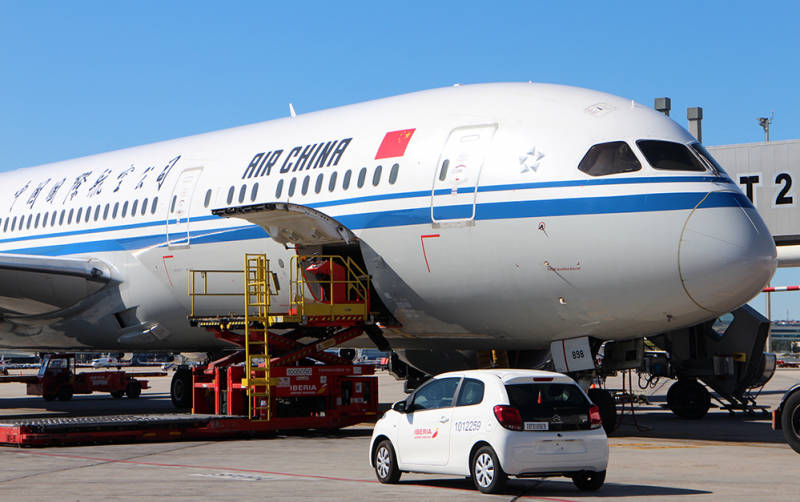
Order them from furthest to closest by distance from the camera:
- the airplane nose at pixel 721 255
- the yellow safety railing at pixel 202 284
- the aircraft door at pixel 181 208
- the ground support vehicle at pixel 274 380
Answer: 1. the aircraft door at pixel 181 208
2. the yellow safety railing at pixel 202 284
3. the ground support vehicle at pixel 274 380
4. the airplane nose at pixel 721 255

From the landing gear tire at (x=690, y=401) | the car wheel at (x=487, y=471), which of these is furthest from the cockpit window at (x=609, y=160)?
the landing gear tire at (x=690, y=401)

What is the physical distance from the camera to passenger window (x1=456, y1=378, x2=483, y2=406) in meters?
12.5

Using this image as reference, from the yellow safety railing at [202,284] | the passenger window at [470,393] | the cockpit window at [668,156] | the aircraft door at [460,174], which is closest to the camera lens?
the passenger window at [470,393]

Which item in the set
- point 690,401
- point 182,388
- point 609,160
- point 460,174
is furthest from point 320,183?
point 690,401

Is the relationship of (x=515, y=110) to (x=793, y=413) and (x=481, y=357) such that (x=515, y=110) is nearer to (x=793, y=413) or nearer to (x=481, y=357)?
(x=481, y=357)

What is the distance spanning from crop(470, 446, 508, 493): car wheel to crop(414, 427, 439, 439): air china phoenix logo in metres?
0.71

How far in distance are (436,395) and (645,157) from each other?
18.3 ft

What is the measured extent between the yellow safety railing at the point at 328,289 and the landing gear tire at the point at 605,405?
13.7 ft

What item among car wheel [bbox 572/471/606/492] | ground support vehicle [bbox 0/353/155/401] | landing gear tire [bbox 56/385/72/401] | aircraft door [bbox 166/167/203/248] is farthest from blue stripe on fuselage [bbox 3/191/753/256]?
landing gear tire [bbox 56/385/72/401]

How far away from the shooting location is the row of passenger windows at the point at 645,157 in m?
16.3

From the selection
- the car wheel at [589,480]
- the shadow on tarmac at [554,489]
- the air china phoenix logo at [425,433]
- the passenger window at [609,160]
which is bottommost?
the shadow on tarmac at [554,489]

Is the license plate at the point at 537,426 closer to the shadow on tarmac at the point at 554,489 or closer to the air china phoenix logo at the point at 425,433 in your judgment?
the shadow on tarmac at the point at 554,489

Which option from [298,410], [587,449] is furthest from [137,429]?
[587,449]

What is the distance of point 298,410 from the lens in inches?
789
